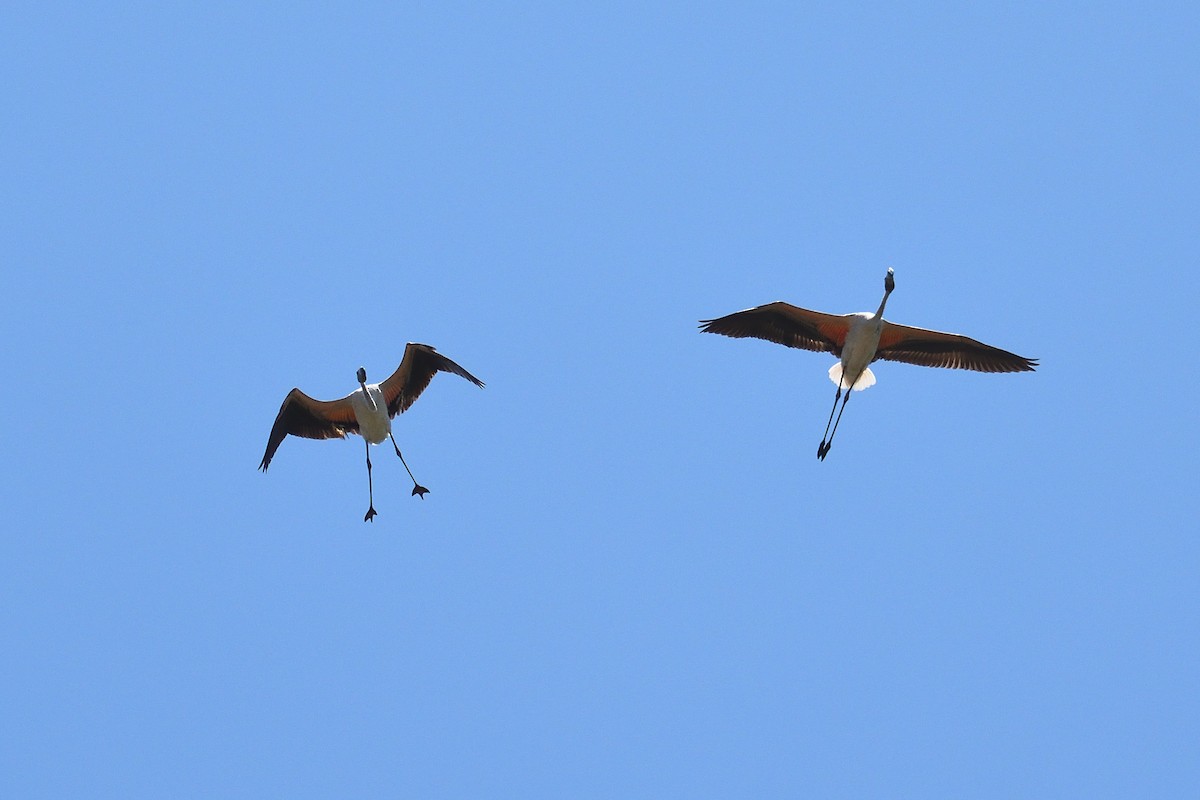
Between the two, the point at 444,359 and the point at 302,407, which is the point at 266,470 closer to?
the point at 302,407

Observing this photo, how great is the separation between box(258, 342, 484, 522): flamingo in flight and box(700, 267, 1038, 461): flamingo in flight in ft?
15.5

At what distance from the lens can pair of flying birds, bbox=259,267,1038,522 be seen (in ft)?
84.4

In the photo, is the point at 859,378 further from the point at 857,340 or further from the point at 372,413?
the point at 372,413

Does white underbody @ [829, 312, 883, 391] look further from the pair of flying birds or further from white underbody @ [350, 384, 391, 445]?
white underbody @ [350, 384, 391, 445]

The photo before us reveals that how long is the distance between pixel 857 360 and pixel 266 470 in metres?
9.62

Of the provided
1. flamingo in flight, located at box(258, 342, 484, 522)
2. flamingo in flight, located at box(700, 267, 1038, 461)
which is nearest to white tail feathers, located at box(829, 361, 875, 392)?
flamingo in flight, located at box(700, 267, 1038, 461)

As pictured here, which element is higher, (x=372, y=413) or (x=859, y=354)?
(x=859, y=354)

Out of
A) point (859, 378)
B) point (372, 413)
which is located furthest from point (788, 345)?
point (372, 413)

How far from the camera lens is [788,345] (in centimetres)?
2650

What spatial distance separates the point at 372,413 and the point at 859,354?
25.9ft

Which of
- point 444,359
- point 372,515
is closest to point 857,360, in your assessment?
point 444,359

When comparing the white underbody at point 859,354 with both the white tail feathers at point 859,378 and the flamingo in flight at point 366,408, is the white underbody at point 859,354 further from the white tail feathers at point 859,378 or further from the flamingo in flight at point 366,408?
the flamingo in flight at point 366,408

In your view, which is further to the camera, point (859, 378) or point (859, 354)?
point (859, 378)

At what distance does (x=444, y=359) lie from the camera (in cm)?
2612
